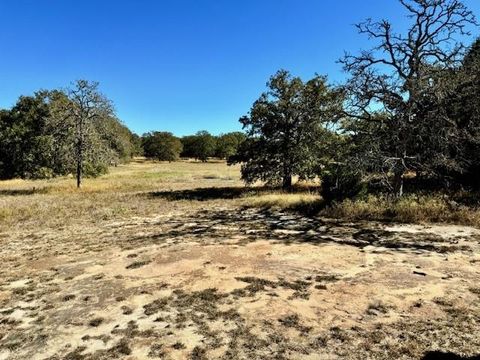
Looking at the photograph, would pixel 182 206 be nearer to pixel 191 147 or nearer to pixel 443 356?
pixel 443 356

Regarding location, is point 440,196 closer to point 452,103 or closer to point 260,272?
point 452,103

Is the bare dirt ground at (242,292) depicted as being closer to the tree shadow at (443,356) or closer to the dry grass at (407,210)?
the tree shadow at (443,356)

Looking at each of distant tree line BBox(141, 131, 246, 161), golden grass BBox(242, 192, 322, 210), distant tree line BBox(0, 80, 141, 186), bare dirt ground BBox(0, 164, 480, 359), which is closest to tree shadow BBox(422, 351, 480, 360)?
bare dirt ground BBox(0, 164, 480, 359)

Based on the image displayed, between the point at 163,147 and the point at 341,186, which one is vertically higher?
the point at 163,147

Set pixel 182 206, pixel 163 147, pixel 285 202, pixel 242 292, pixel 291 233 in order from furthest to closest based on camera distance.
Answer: pixel 163 147
pixel 182 206
pixel 285 202
pixel 291 233
pixel 242 292

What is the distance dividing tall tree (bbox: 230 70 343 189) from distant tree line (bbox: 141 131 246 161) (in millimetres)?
53823

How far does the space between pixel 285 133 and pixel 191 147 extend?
7347 centimetres

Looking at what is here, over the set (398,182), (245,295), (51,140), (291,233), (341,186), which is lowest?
(245,295)

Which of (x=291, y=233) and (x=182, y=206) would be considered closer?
(x=291, y=233)

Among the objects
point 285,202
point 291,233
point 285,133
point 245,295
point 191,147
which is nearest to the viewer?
point 245,295

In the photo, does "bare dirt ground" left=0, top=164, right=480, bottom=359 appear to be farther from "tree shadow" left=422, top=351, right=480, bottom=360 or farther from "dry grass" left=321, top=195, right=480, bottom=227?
"dry grass" left=321, top=195, right=480, bottom=227

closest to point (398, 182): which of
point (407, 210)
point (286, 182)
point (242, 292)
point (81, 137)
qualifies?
point (407, 210)

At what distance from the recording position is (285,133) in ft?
82.9

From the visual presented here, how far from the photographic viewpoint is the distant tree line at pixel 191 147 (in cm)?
8388
